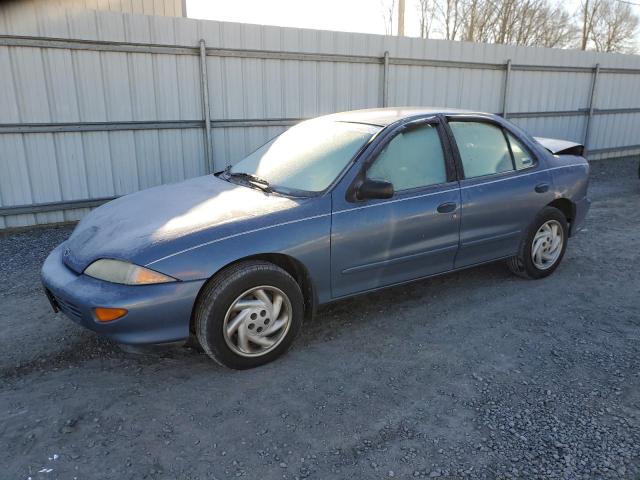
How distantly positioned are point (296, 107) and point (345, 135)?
451cm

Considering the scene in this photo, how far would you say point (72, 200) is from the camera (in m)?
6.85

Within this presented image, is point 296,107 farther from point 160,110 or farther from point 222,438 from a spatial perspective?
point 222,438

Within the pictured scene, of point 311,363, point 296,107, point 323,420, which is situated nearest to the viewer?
point 323,420

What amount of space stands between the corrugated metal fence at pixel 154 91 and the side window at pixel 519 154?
173 inches

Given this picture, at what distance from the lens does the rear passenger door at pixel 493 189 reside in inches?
164

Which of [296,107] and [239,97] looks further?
[296,107]

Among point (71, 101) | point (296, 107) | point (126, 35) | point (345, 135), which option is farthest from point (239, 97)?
point (345, 135)

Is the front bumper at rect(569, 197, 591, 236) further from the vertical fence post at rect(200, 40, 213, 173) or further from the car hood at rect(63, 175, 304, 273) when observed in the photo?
the vertical fence post at rect(200, 40, 213, 173)

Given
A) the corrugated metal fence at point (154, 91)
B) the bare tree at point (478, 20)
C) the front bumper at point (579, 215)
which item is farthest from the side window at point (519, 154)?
the bare tree at point (478, 20)

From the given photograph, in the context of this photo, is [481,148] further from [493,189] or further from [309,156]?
[309,156]

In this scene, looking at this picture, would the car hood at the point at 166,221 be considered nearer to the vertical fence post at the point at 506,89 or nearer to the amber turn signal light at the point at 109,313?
the amber turn signal light at the point at 109,313

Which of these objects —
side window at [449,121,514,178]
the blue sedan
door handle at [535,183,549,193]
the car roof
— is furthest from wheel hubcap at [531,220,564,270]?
A: the car roof

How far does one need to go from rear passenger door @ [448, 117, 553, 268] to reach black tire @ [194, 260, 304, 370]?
1.70 m

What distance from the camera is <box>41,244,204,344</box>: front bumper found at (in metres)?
2.92
